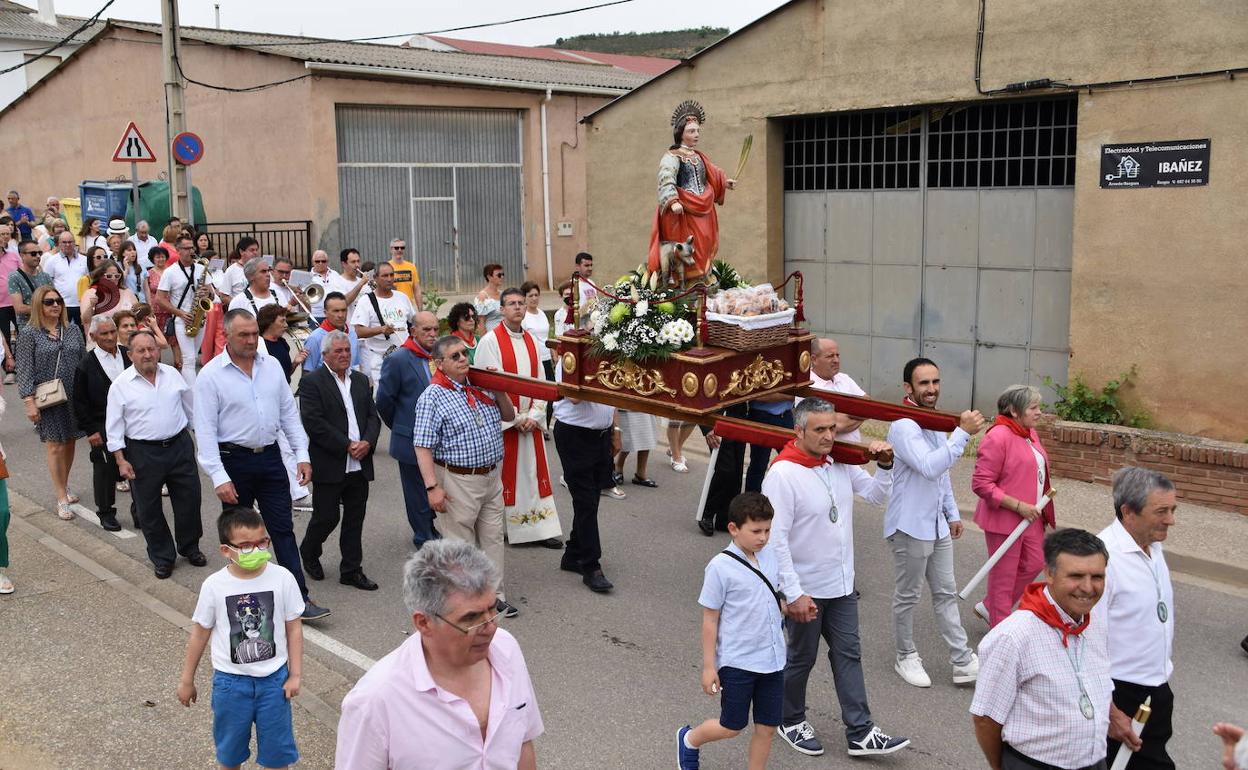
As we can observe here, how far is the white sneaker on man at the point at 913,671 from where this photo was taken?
6652 mm

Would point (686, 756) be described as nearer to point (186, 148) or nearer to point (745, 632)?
point (745, 632)

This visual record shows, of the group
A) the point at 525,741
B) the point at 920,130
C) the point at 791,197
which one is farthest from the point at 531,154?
the point at 525,741

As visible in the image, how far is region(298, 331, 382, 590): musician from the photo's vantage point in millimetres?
7969

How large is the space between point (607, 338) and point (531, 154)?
57.1 ft

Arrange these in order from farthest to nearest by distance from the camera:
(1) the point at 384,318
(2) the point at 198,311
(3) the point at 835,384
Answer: (2) the point at 198,311, (1) the point at 384,318, (3) the point at 835,384

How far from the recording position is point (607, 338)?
23.2 feet

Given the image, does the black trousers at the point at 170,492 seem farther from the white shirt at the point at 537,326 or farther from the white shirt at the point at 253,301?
the white shirt at the point at 537,326

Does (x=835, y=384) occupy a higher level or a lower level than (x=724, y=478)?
higher

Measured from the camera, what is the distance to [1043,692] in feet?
13.2

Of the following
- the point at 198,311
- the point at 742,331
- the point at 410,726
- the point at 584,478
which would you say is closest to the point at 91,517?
the point at 198,311

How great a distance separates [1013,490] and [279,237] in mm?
17458

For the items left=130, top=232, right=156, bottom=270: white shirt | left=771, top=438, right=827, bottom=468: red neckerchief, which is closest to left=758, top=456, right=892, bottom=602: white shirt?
left=771, top=438, right=827, bottom=468: red neckerchief

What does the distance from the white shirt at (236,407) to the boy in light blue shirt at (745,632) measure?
3256 mm

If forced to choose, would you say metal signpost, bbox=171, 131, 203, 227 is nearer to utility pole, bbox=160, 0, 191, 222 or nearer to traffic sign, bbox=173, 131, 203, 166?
traffic sign, bbox=173, 131, 203, 166
